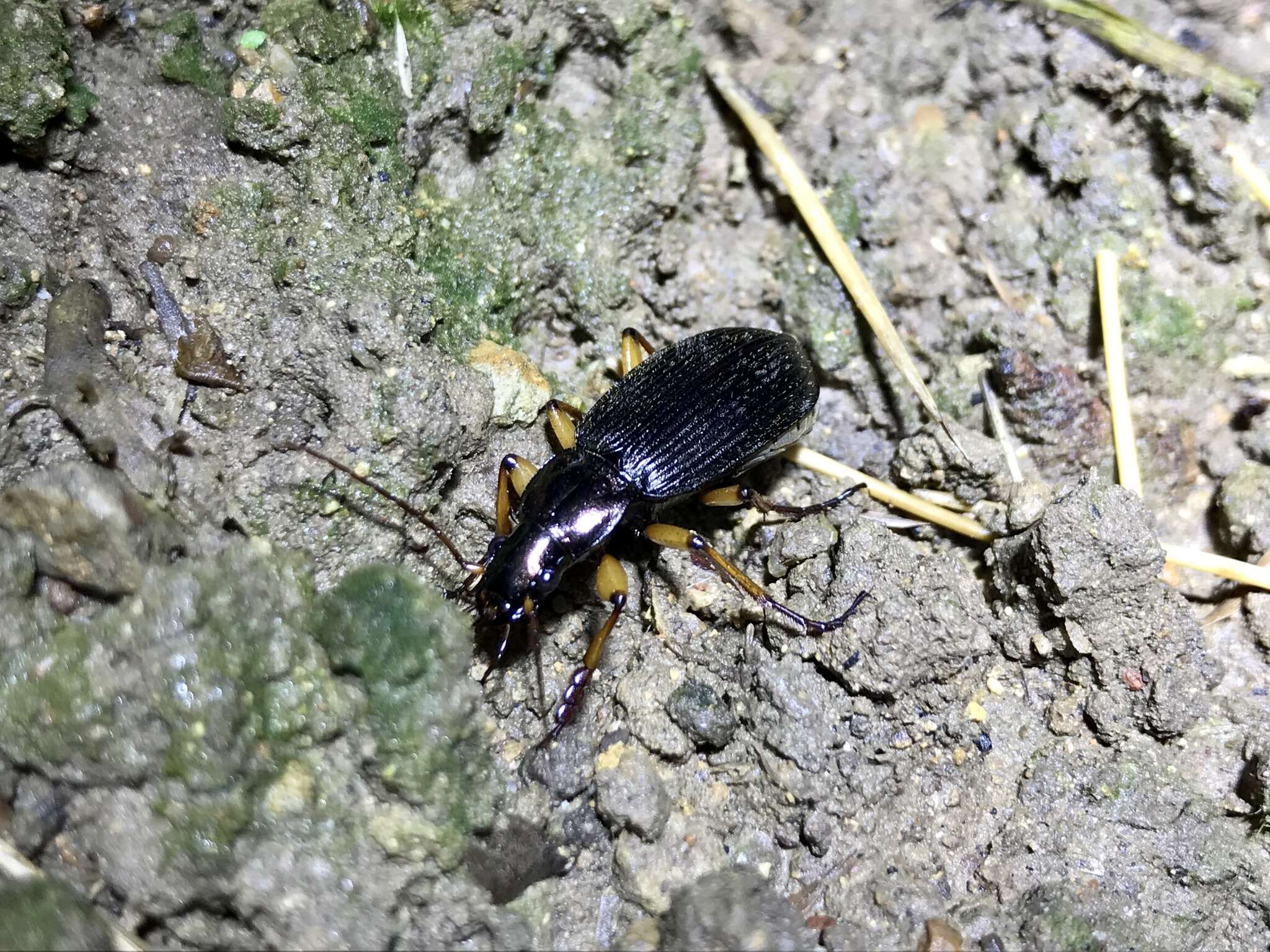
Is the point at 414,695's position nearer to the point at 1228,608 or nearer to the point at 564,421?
the point at 564,421

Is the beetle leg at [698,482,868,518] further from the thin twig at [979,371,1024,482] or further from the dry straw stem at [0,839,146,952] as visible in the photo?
the dry straw stem at [0,839,146,952]

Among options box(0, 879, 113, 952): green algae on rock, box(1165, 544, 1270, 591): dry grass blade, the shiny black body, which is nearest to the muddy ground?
box(0, 879, 113, 952): green algae on rock

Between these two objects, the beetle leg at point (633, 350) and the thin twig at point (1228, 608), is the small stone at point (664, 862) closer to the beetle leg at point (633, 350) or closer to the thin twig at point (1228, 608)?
the beetle leg at point (633, 350)

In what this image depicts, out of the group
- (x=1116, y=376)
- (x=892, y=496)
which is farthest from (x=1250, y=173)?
(x=892, y=496)

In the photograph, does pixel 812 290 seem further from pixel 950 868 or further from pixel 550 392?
pixel 950 868

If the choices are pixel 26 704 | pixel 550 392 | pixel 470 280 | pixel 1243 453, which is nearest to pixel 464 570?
pixel 550 392

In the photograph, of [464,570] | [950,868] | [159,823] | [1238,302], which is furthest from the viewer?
[1238,302]
